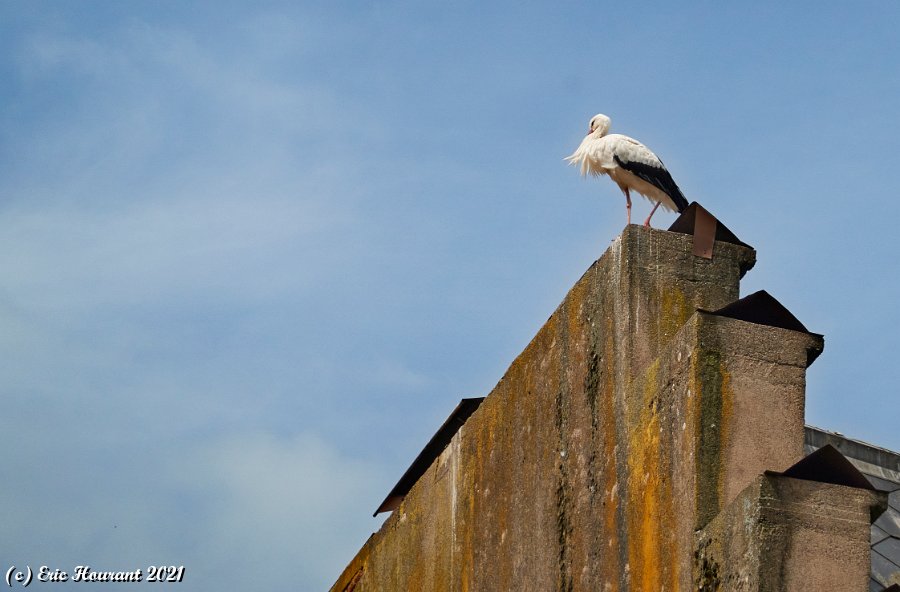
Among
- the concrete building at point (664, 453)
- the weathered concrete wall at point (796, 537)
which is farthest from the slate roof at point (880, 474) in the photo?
the weathered concrete wall at point (796, 537)

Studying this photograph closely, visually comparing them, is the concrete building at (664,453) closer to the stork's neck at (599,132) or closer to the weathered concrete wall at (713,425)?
the weathered concrete wall at (713,425)

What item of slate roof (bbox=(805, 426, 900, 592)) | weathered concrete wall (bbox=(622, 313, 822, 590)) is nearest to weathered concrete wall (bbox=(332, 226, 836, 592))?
weathered concrete wall (bbox=(622, 313, 822, 590))

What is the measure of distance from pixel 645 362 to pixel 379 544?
336cm

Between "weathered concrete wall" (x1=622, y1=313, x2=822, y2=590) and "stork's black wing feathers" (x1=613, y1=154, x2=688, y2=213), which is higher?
"stork's black wing feathers" (x1=613, y1=154, x2=688, y2=213)

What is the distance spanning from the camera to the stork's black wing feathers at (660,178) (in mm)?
8883

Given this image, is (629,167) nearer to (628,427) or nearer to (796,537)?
(628,427)

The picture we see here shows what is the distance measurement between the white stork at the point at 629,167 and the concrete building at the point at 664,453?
10.4 feet

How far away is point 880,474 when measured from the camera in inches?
270

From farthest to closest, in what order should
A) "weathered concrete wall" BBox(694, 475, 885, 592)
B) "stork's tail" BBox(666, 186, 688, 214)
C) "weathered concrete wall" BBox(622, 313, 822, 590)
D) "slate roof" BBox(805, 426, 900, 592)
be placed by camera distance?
"stork's tail" BBox(666, 186, 688, 214)
"slate roof" BBox(805, 426, 900, 592)
"weathered concrete wall" BBox(622, 313, 822, 590)
"weathered concrete wall" BBox(694, 475, 885, 592)

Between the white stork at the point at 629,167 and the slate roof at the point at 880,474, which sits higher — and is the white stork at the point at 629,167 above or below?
above

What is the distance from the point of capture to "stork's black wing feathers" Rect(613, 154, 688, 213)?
8.88 meters

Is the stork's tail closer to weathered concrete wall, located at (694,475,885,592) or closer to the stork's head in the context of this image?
the stork's head

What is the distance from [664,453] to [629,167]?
16.9 feet

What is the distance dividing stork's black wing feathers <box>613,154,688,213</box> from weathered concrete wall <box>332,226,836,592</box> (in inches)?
123
